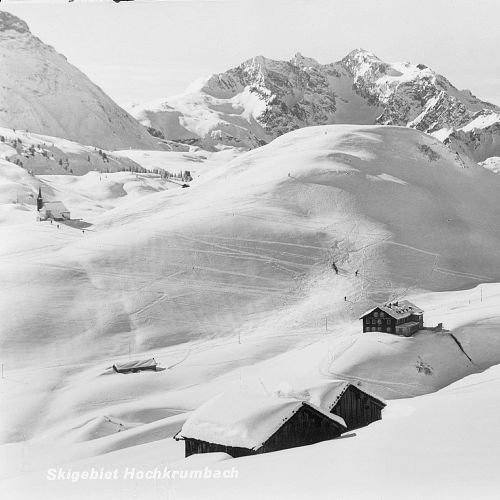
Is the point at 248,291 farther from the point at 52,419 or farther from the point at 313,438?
the point at 313,438

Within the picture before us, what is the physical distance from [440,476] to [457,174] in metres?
78.9

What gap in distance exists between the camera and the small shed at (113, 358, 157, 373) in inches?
2020

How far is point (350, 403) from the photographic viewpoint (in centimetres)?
3238

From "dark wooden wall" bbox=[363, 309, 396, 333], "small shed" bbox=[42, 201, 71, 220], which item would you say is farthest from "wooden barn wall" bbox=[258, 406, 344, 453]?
"small shed" bbox=[42, 201, 71, 220]

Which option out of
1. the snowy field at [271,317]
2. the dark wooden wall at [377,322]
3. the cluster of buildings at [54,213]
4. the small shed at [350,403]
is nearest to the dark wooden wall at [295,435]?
the snowy field at [271,317]

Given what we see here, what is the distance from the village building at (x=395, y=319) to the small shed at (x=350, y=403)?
70.5 feet

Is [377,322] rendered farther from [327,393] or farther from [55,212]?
[55,212]

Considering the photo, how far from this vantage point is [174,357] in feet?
179

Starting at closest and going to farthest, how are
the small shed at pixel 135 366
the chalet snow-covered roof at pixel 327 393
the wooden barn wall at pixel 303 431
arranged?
the wooden barn wall at pixel 303 431
the chalet snow-covered roof at pixel 327 393
the small shed at pixel 135 366

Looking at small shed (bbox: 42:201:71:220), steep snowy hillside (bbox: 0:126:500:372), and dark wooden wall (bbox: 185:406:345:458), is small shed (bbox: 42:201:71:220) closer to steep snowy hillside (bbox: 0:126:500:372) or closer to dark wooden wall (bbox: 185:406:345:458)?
steep snowy hillside (bbox: 0:126:500:372)

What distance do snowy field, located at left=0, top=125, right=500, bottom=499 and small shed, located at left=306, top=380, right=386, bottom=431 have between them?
161cm

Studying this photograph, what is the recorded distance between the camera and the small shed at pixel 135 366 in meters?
51.3

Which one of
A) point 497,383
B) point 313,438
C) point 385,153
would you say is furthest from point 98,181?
point 313,438

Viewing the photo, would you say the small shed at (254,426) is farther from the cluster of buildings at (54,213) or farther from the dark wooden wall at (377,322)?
the cluster of buildings at (54,213)
